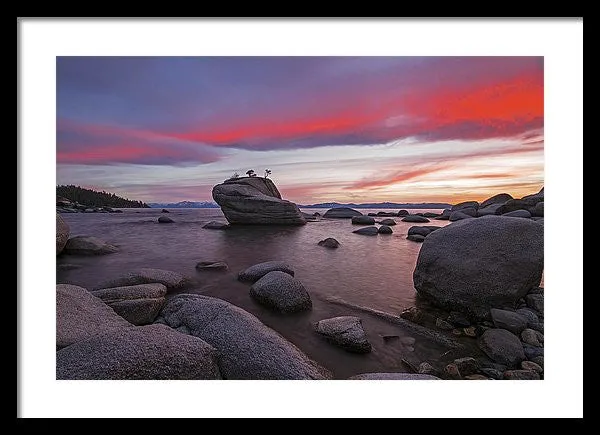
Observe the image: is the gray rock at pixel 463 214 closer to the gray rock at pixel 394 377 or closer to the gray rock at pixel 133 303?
the gray rock at pixel 394 377

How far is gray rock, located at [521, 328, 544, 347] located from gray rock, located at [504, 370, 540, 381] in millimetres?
439

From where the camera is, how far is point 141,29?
196cm

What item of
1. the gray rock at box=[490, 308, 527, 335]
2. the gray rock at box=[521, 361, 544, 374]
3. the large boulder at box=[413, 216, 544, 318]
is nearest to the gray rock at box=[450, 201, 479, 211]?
the large boulder at box=[413, 216, 544, 318]

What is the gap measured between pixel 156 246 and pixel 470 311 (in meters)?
8.05

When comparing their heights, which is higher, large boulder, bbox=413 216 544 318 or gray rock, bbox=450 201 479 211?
gray rock, bbox=450 201 479 211

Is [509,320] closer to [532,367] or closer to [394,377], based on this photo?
[532,367]

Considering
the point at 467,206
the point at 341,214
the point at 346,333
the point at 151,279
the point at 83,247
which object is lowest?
the point at 346,333

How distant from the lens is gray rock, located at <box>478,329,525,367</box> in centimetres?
241

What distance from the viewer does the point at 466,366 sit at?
231cm

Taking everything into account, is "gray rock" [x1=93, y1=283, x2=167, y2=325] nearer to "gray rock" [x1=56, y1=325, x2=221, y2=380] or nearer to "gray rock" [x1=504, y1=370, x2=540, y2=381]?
"gray rock" [x1=56, y1=325, x2=221, y2=380]

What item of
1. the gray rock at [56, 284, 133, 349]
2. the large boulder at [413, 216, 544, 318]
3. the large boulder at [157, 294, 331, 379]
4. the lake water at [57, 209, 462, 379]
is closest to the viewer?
the large boulder at [157, 294, 331, 379]

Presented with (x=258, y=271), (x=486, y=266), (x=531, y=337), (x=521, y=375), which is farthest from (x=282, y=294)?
(x=531, y=337)

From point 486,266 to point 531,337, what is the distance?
83 centimetres

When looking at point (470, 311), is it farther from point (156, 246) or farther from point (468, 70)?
point (156, 246)
